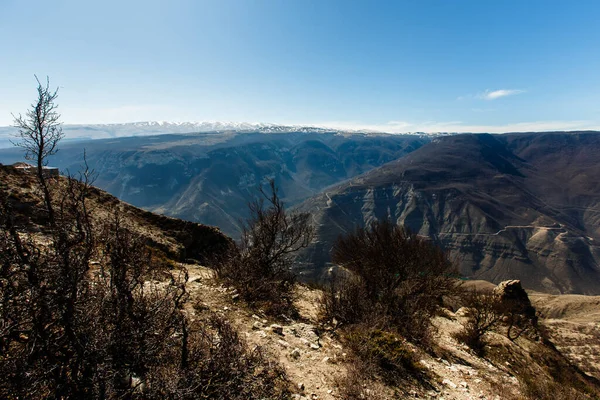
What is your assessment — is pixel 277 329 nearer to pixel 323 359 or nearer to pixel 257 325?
pixel 257 325

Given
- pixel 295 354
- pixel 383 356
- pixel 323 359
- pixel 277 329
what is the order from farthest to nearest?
pixel 277 329, pixel 383 356, pixel 323 359, pixel 295 354

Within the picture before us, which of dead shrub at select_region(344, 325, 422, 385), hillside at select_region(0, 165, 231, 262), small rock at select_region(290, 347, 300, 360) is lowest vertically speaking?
dead shrub at select_region(344, 325, 422, 385)

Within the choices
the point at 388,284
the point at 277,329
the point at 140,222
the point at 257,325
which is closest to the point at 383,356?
the point at 277,329

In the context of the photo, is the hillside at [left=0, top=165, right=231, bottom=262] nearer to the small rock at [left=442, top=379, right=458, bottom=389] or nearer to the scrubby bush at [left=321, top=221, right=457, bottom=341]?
the scrubby bush at [left=321, top=221, right=457, bottom=341]

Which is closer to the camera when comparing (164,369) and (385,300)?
(164,369)

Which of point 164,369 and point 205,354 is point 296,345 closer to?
point 205,354

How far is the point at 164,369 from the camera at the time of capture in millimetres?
4484

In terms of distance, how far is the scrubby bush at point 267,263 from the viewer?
10.1 metres

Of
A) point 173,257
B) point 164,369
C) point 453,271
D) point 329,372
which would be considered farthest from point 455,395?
point 453,271

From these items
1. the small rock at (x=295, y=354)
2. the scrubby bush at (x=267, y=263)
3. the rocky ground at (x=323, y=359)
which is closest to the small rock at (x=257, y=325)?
the rocky ground at (x=323, y=359)

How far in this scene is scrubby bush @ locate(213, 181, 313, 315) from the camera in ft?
33.2

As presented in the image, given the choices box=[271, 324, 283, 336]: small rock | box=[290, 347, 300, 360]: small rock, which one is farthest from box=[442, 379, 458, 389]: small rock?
box=[271, 324, 283, 336]: small rock

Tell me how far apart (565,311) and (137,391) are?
255 feet

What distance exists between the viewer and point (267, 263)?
11.9 meters
